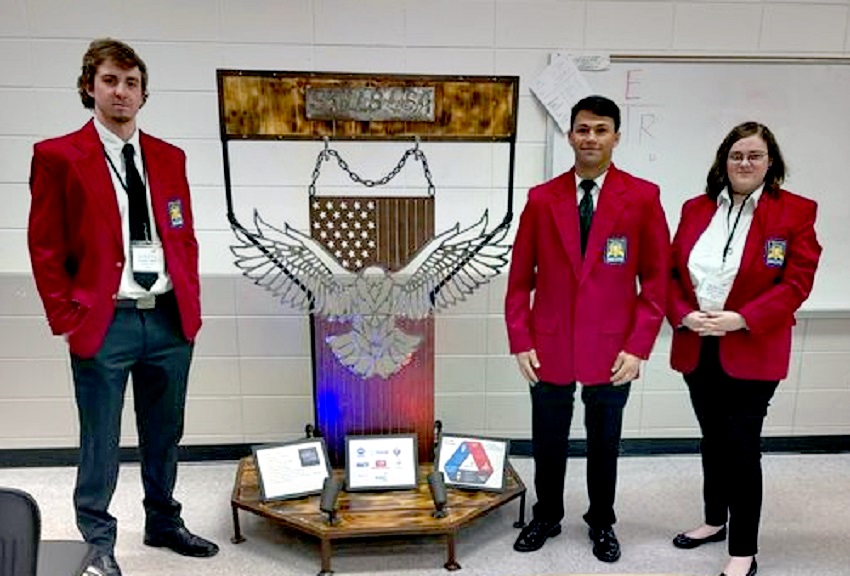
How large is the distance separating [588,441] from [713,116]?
1.52 meters

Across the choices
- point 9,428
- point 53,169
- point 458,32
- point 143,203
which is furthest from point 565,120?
point 9,428

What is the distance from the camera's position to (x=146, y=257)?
2.18 meters

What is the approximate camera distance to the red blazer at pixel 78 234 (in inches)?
81.0

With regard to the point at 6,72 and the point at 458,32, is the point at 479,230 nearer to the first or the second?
the point at 458,32

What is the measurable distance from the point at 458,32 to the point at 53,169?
5.35ft

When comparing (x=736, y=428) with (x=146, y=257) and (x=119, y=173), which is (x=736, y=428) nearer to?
(x=146, y=257)

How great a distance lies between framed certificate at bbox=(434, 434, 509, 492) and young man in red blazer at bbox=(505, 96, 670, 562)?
38cm

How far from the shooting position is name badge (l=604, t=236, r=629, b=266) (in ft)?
7.41

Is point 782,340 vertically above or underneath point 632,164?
underneath

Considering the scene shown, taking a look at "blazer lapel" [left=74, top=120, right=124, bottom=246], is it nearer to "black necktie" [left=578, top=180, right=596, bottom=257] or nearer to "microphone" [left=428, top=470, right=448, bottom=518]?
"microphone" [left=428, top=470, right=448, bottom=518]

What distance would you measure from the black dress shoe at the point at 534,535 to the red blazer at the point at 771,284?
0.88 m

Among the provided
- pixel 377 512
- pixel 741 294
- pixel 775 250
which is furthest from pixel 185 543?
pixel 775 250

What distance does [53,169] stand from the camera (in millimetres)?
2053

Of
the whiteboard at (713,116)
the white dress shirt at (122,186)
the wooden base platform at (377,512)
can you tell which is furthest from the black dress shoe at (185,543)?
the whiteboard at (713,116)
